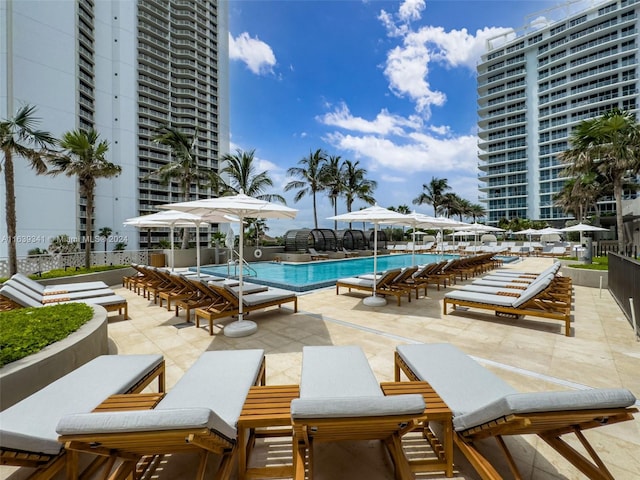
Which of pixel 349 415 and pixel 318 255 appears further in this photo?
pixel 318 255

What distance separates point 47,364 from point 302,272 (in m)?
12.0

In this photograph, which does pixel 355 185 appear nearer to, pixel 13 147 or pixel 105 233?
pixel 13 147

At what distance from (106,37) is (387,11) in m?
56.6

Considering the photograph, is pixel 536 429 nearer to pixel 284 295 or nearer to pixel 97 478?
pixel 97 478

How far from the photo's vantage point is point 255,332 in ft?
17.2

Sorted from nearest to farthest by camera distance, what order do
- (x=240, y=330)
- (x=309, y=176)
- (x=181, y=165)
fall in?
(x=240, y=330) < (x=181, y=165) < (x=309, y=176)

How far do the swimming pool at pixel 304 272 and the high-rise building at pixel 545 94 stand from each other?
159 ft

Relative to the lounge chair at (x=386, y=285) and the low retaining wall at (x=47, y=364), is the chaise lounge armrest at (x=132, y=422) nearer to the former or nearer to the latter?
the low retaining wall at (x=47, y=364)

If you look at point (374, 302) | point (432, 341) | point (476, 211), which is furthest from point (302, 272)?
point (476, 211)

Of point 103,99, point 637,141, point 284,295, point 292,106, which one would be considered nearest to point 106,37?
point 103,99

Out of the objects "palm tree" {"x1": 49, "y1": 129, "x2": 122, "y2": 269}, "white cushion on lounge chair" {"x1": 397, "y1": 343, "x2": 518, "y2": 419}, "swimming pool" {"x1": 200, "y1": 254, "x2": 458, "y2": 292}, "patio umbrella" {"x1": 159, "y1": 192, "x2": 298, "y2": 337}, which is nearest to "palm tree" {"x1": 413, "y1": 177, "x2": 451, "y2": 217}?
"swimming pool" {"x1": 200, "y1": 254, "x2": 458, "y2": 292}

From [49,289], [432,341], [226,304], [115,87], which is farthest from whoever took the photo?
[115,87]

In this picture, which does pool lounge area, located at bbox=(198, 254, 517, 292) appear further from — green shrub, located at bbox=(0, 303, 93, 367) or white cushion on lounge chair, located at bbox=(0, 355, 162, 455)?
white cushion on lounge chair, located at bbox=(0, 355, 162, 455)

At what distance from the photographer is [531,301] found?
5.35 metres
